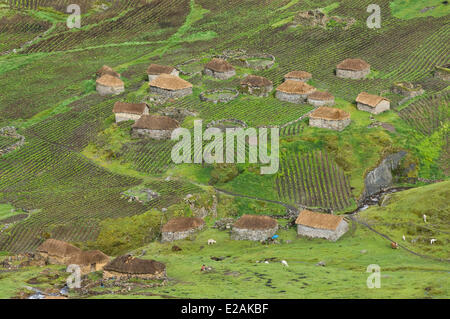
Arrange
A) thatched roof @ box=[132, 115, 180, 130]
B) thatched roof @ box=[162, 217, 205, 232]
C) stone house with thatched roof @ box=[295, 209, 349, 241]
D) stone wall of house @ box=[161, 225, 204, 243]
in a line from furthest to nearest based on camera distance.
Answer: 1. thatched roof @ box=[132, 115, 180, 130]
2. thatched roof @ box=[162, 217, 205, 232]
3. stone wall of house @ box=[161, 225, 204, 243]
4. stone house with thatched roof @ box=[295, 209, 349, 241]

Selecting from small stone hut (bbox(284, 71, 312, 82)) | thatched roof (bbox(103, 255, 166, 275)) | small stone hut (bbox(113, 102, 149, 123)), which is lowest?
small stone hut (bbox(284, 71, 312, 82))

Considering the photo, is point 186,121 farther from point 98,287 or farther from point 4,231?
point 98,287

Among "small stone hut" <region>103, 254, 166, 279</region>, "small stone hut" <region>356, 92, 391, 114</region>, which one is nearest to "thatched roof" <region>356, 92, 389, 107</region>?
"small stone hut" <region>356, 92, 391, 114</region>

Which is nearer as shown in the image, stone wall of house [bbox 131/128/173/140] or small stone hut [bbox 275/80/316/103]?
stone wall of house [bbox 131/128/173/140]

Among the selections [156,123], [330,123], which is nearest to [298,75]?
[330,123]

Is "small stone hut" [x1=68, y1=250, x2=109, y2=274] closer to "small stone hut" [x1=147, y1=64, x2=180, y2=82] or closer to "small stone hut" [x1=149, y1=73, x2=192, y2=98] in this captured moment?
"small stone hut" [x1=149, y1=73, x2=192, y2=98]

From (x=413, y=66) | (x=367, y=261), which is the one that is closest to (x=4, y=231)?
(x=367, y=261)
